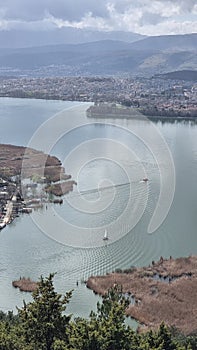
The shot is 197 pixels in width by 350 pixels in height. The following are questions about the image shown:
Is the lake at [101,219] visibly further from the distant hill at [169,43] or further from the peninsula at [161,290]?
the distant hill at [169,43]

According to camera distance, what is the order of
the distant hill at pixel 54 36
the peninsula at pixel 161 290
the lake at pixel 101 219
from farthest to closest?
the distant hill at pixel 54 36, the lake at pixel 101 219, the peninsula at pixel 161 290

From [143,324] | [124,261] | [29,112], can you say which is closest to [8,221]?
[124,261]

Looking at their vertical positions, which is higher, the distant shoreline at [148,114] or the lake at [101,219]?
the distant shoreline at [148,114]

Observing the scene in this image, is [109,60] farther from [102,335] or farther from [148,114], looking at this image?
[102,335]

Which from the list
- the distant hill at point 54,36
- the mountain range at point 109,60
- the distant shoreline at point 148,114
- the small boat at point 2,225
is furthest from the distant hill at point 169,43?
the small boat at point 2,225

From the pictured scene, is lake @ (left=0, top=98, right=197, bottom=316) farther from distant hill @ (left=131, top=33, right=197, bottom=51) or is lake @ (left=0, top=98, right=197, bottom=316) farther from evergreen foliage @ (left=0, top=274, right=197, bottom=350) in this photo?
distant hill @ (left=131, top=33, right=197, bottom=51)

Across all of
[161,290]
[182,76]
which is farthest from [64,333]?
[182,76]

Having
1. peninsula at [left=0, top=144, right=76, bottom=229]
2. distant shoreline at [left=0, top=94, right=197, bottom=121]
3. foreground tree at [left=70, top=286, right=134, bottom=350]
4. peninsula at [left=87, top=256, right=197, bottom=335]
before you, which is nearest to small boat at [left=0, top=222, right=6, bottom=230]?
peninsula at [left=0, top=144, right=76, bottom=229]
